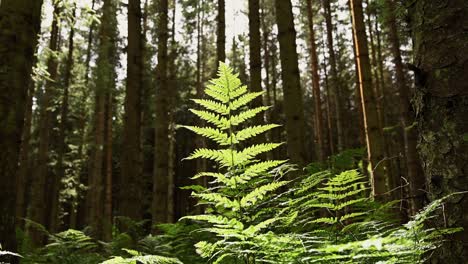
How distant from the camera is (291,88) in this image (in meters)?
6.36

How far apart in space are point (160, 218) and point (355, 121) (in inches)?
1185

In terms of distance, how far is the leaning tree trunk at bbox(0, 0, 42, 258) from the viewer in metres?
3.11

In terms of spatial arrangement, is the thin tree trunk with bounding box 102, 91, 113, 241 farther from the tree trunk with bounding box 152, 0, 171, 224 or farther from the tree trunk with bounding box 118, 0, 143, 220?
the tree trunk with bounding box 118, 0, 143, 220

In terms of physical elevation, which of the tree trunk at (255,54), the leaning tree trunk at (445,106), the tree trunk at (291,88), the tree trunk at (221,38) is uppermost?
the tree trunk at (221,38)

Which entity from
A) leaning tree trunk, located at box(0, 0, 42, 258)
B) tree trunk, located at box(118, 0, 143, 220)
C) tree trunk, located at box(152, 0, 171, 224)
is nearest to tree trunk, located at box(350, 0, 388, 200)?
tree trunk, located at box(118, 0, 143, 220)

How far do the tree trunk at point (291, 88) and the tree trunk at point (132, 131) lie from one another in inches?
124

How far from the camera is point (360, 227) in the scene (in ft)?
6.21

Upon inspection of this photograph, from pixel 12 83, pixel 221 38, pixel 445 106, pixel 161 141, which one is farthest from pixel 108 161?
pixel 445 106

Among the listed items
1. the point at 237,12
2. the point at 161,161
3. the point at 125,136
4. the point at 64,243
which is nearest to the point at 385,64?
the point at 237,12

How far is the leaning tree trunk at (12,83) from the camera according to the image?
3.11 m

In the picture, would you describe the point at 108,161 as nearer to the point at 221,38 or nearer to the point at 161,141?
the point at 161,141

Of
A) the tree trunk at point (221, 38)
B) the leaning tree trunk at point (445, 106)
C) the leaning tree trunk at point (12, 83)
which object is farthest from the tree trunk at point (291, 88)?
the tree trunk at point (221, 38)

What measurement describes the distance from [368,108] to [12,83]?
6141 mm

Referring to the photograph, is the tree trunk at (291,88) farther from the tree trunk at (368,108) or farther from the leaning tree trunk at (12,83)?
the leaning tree trunk at (12,83)
